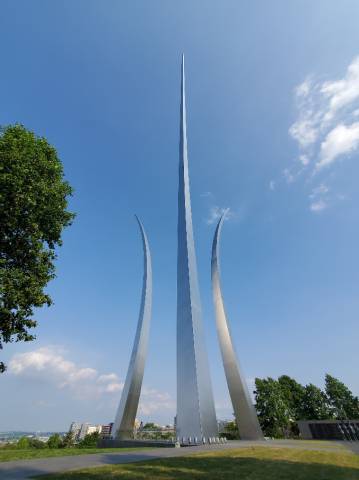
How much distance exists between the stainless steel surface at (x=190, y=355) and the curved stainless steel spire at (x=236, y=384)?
96.1 inches

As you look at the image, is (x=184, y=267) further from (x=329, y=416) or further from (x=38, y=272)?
(x=329, y=416)

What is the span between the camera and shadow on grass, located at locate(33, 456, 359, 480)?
5590 mm

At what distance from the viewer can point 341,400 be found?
38.7m

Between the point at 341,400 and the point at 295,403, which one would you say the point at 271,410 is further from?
the point at 341,400

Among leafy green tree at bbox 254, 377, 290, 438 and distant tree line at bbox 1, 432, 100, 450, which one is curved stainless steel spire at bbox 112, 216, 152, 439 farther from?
leafy green tree at bbox 254, 377, 290, 438

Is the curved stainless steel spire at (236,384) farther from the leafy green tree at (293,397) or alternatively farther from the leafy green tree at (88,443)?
the leafy green tree at (293,397)

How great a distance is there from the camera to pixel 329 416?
37.9 meters

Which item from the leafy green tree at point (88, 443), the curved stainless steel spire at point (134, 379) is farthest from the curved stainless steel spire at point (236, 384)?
the leafy green tree at point (88, 443)

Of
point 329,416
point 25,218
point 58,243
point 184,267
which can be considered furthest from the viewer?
point 329,416

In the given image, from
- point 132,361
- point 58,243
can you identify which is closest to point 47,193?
point 58,243

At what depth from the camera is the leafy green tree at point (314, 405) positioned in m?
38.1

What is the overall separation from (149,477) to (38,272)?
6940 mm

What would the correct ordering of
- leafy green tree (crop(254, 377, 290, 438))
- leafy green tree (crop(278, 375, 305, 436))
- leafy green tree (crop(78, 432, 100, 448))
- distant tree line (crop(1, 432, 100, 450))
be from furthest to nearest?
leafy green tree (crop(278, 375, 305, 436))
leafy green tree (crop(254, 377, 290, 438))
distant tree line (crop(1, 432, 100, 450))
leafy green tree (crop(78, 432, 100, 448))

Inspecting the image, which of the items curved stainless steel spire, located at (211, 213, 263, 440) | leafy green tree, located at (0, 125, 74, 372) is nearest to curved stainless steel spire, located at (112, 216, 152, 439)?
curved stainless steel spire, located at (211, 213, 263, 440)
